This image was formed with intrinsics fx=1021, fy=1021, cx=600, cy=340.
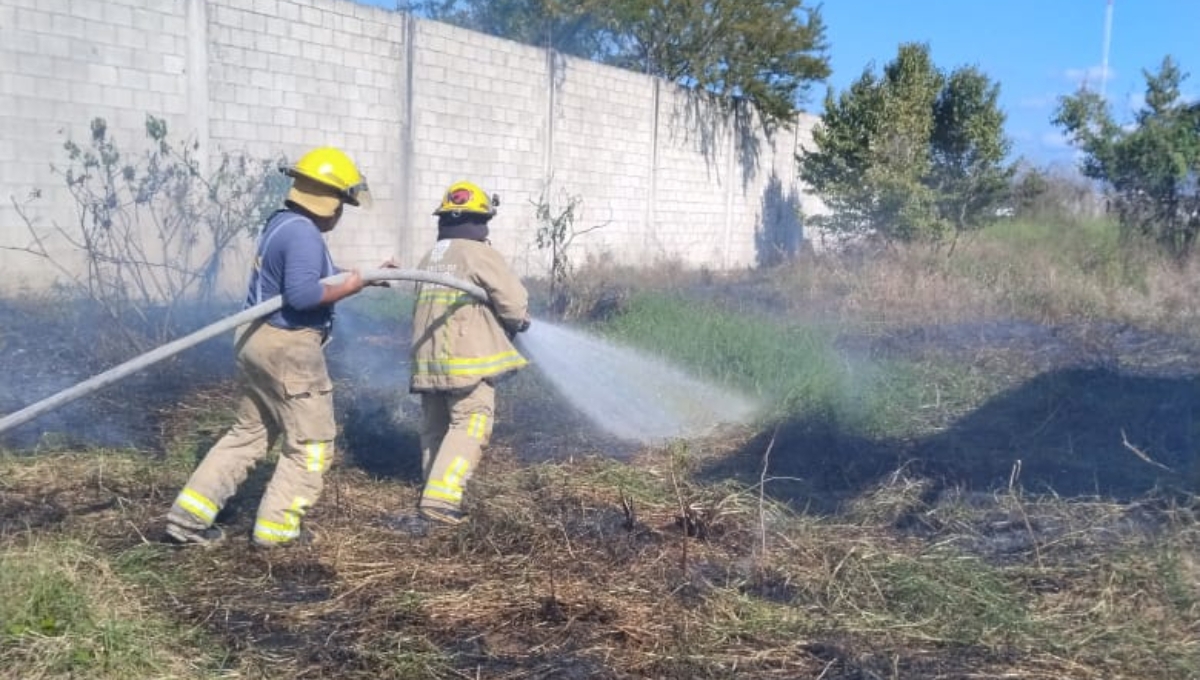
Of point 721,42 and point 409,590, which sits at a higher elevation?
point 721,42

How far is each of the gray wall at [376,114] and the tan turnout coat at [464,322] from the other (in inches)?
206

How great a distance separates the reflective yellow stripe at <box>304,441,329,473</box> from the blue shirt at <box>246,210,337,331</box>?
489 millimetres

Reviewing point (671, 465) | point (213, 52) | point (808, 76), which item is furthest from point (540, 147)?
point (671, 465)

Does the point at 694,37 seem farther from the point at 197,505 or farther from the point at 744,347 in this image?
the point at 197,505

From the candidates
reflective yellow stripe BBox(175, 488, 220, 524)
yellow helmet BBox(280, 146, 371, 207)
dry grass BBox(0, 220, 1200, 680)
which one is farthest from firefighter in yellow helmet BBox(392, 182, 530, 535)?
reflective yellow stripe BBox(175, 488, 220, 524)

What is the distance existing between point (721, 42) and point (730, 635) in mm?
16713

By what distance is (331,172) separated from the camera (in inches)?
169

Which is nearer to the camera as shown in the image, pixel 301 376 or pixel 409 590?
pixel 409 590

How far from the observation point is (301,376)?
13.8ft

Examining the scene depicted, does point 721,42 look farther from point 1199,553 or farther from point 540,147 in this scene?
point 1199,553

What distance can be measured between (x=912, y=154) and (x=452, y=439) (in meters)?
12.1

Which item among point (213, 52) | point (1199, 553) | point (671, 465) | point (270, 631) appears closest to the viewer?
point (270, 631)

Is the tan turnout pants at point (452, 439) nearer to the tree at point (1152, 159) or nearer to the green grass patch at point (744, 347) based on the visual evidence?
the green grass patch at point (744, 347)

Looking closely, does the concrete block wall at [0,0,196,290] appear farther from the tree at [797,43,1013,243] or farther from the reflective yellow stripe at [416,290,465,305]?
the tree at [797,43,1013,243]
